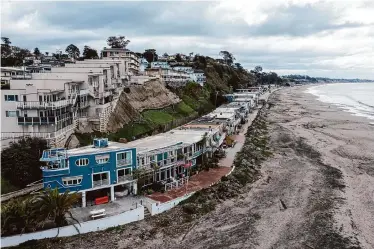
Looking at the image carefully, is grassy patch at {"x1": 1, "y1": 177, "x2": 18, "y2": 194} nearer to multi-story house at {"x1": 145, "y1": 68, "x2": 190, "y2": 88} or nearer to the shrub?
the shrub

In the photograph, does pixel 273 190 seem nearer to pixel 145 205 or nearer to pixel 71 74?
pixel 145 205

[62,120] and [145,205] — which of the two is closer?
[145,205]

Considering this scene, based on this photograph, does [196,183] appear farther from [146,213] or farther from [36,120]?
[36,120]

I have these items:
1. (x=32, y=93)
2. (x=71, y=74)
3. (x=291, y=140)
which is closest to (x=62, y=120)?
(x=32, y=93)

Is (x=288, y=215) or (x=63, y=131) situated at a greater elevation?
(x=63, y=131)

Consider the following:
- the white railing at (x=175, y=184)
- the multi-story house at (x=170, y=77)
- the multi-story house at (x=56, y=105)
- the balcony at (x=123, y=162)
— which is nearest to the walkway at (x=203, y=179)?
the white railing at (x=175, y=184)

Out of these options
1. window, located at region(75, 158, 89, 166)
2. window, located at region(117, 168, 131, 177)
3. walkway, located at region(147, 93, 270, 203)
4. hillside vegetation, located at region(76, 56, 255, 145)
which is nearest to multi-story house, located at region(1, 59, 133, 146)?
hillside vegetation, located at region(76, 56, 255, 145)

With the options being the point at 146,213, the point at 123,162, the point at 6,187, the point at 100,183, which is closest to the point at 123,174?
the point at 123,162
